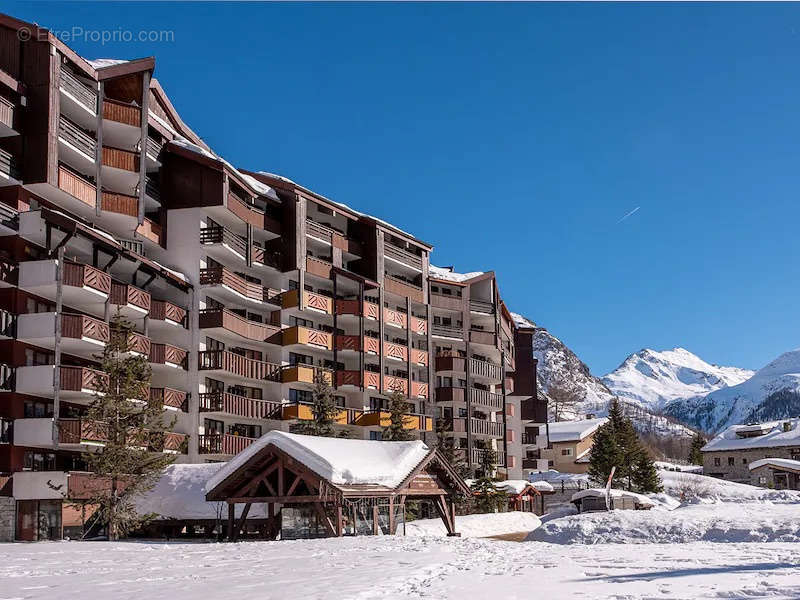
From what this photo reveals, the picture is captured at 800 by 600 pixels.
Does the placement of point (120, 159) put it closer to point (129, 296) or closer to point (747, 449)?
point (129, 296)

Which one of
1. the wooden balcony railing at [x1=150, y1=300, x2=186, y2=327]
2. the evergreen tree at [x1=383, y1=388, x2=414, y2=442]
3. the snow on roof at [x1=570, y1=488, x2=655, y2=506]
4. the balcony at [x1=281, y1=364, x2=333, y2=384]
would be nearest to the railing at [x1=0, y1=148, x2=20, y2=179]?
the wooden balcony railing at [x1=150, y1=300, x2=186, y2=327]

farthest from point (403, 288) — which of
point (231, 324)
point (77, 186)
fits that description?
point (77, 186)

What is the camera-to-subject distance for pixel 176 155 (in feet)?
177

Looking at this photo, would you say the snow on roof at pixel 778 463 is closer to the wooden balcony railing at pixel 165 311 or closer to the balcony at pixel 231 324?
the balcony at pixel 231 324

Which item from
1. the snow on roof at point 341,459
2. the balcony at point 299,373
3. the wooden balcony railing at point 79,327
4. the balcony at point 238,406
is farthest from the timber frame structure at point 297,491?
the balcony at point 299,373

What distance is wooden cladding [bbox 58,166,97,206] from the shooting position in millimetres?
42125

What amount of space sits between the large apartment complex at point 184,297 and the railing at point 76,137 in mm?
121

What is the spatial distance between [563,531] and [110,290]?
933 inches

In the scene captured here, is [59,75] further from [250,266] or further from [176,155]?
[250,266]

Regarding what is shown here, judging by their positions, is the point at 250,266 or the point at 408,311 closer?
the point at 250,266

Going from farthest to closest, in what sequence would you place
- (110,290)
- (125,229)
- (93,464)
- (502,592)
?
1. (125,229)
2. (110,290)
3. (93,464)
4. (502,592)

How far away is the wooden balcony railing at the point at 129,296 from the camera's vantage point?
45062 millimetres

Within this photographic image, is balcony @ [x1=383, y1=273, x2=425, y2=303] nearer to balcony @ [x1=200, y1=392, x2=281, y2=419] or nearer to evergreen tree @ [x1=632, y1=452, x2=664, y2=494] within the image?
balcony @ [x1=200, y1=392, x2=281, y2=419]

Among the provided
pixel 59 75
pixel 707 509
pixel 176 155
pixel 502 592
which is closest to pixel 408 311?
pixel 176 155
